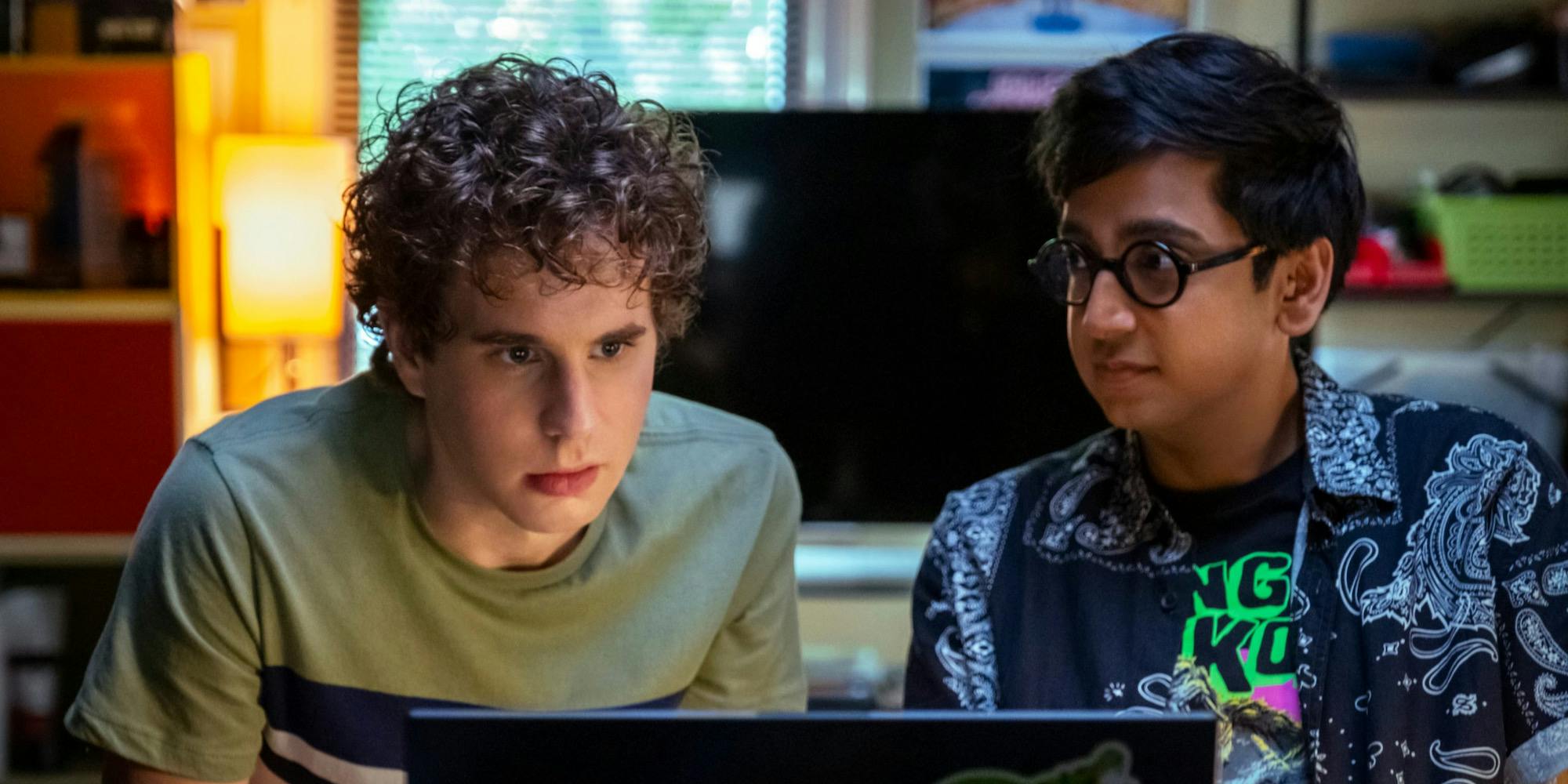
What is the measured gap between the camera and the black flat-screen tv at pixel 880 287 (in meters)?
2.41

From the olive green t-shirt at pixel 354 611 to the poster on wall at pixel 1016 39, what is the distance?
2.09 metres

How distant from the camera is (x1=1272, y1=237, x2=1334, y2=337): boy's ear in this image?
138 cm

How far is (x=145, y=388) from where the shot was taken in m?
2.70

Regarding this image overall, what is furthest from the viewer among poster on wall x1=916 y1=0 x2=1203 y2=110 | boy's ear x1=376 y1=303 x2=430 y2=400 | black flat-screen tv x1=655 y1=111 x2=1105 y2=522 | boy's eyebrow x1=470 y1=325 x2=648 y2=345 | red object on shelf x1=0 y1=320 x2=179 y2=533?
poster on wall x1=916 y1=0 x2=1203 y2=110

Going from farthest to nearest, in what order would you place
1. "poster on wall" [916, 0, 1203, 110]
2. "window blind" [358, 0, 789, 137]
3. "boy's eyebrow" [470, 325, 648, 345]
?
"window blind" [358, 0, 789, 137] < "poster on wall" [916, 0, 1203, 110] < "boy's eyebrow" [470, 325, 648, 345]

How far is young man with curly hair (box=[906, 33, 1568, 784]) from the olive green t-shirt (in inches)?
11.6

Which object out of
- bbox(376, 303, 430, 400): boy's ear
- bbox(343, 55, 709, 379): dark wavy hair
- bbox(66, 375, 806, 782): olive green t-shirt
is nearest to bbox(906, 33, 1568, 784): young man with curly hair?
bbox(66, 375, 806, 782): olive green t-shirt

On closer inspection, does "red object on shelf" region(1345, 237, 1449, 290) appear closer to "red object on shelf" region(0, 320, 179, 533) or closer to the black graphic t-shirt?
the black graphic t-shirt

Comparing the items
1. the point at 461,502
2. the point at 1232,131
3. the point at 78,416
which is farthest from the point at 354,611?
the point at 78,416

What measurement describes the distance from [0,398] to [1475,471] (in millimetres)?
2582

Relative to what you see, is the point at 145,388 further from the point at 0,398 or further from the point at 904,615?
the point at 904,615

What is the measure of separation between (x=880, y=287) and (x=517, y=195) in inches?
52.8

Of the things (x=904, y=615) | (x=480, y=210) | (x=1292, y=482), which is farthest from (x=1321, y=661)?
(x=904, y=615)

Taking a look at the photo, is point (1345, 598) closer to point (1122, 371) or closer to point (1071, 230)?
point (1122, 371)
